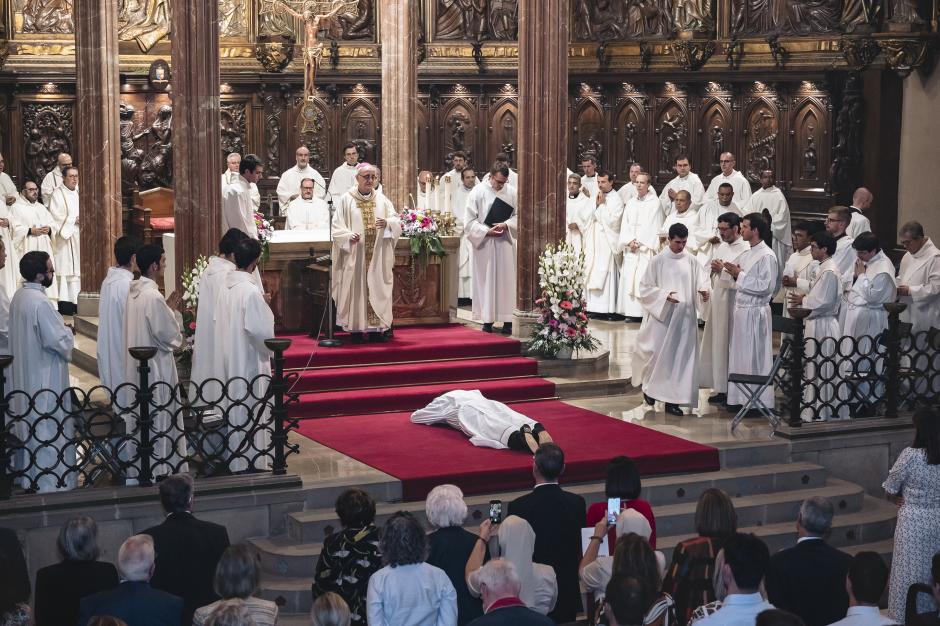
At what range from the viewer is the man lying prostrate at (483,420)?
11461 millimetres

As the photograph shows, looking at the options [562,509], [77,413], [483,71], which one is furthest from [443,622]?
[483,71]

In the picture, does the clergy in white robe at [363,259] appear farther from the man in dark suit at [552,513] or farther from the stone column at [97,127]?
the man in dark suit at [552,513]

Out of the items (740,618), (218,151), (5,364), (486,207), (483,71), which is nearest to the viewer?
(740,618)

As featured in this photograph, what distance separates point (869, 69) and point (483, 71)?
622cm

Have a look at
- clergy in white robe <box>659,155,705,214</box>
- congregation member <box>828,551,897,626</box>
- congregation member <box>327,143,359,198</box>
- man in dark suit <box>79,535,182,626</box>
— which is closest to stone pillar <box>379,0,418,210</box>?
congregation member <box>327,143,359,198</box>

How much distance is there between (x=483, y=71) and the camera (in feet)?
70.6

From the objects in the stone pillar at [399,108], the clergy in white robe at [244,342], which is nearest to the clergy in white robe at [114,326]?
the clergy in white robe at [244,342]

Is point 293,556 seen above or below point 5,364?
below

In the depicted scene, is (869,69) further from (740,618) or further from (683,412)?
(740,618)

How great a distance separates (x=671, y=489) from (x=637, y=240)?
24.4ft

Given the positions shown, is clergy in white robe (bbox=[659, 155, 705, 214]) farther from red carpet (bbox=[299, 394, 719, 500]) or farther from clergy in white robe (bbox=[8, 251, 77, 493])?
clergy in white robe (bbox=[8, 251, 77, 493])

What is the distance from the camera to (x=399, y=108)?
1670cm

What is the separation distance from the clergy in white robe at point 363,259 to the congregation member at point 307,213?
2655 mm

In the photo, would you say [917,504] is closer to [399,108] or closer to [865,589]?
[865,589]
